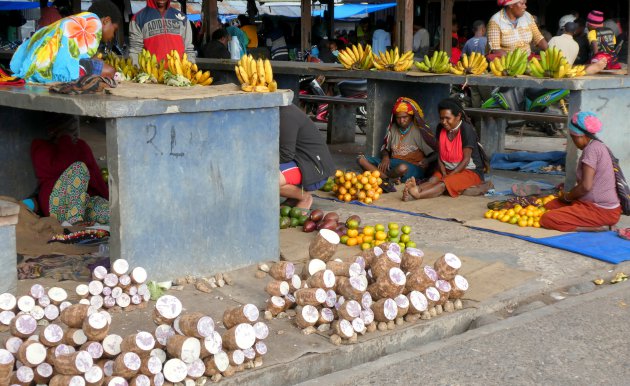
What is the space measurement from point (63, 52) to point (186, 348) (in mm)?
3317

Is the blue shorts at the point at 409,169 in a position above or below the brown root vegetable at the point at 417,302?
above

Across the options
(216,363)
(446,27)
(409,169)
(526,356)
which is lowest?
(526,356)

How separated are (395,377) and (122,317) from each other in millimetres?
1633

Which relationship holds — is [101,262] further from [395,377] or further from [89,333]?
[395,377]

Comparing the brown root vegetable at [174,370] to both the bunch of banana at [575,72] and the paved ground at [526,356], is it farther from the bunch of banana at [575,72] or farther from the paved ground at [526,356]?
the bunch of banana at [575,72]

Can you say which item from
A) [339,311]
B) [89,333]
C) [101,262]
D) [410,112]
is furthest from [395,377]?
[410,112]

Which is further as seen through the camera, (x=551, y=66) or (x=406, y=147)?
(x=406, y=147)

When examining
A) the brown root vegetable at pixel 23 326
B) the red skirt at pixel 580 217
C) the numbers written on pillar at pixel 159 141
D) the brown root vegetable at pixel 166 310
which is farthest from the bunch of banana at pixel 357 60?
the brown root vegetable at pixel 23 326

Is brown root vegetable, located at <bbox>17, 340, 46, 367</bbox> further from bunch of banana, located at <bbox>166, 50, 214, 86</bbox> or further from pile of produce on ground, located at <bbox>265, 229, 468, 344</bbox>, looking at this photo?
bunch of banana, located at <bbox>166, 50, 214, 86</bbox>

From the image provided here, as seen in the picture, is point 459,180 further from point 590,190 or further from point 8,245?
point 8,245

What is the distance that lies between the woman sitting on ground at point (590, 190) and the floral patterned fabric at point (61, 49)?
4069mm

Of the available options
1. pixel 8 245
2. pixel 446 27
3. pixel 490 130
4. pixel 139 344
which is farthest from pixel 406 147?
pixel 446 27

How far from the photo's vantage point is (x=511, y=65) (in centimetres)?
851

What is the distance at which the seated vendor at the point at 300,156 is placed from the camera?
23.5ft
